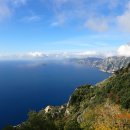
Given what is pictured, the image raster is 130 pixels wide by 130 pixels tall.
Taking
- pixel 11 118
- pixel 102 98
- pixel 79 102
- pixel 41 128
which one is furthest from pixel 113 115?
pixel 11 118

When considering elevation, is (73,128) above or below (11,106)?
above

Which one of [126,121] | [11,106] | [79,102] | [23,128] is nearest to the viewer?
[23,128]

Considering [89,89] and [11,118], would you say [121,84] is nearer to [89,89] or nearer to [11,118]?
[89,89]

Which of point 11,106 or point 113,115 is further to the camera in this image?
point 11,106

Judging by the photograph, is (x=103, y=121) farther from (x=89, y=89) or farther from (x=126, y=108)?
(x=89, y=89)

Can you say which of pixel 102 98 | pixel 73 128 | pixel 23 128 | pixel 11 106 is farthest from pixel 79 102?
pixel 11 106

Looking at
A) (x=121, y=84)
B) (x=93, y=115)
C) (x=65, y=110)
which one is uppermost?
(x=121, y=84)

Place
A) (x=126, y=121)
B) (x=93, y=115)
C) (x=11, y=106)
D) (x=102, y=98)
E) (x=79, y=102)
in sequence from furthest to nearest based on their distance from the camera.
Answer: (x=11, y=106), (x=79, y=102), (x=102, y=98), (x=93, y=115), (x=126, y=121)
